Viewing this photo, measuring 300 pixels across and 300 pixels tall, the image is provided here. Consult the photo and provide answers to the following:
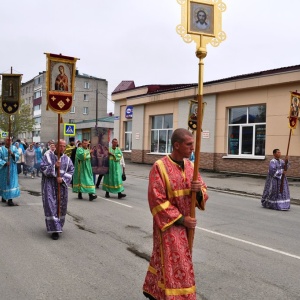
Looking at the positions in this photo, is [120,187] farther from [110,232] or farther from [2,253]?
[2,253]

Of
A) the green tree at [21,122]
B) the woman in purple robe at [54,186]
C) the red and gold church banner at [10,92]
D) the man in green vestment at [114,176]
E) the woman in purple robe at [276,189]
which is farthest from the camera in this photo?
the green tree at [21,122]

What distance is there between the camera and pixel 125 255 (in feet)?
19.1

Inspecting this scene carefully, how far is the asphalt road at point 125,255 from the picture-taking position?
176 inches

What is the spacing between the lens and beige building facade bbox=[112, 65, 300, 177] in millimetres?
18609

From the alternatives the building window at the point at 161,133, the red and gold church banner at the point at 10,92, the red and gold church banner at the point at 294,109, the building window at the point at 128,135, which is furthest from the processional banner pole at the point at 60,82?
the building window at the point at 128,135

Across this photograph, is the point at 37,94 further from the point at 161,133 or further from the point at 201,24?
the point at 201,24

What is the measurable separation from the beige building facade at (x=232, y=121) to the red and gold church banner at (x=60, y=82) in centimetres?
1213

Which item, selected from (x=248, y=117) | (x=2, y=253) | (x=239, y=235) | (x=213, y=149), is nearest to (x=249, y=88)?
(x=248, y=117)

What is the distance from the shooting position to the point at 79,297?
4.22 meters

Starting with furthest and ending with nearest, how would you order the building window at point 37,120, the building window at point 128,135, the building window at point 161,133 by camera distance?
the building window at point 37,120 < the building window at point 128,135 < the building window at point 161,133

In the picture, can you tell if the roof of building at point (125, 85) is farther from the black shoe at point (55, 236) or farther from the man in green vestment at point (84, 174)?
the black shoe at point (55, 236)

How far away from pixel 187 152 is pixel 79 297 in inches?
78.3

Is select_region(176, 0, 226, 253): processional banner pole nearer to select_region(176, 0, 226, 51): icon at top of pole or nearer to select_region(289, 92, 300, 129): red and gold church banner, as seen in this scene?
select_region(176, 0, 226, 51): icon at top of pole

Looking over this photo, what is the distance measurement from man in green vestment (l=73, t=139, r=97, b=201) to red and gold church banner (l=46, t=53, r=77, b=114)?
3993 mm
